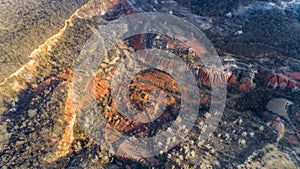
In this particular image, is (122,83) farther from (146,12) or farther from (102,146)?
(146,12)

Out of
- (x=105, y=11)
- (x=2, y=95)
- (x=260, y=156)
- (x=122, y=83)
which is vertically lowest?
(x=260, y=156)

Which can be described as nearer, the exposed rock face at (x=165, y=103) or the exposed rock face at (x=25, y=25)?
the exposed rock face at (x=165, y=103)

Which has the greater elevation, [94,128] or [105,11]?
[105,11]

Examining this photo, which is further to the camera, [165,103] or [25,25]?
[25,25]

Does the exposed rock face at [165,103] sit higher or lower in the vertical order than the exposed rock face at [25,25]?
lower

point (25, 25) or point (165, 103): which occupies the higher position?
point (25, 25)

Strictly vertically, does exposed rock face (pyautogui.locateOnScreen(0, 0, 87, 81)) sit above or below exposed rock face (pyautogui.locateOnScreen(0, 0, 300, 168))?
above

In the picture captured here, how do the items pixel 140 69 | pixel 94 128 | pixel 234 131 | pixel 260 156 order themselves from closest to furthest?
pixel 260 156 → pixel 234 131 → pixel 94 128 → pixel 140 69

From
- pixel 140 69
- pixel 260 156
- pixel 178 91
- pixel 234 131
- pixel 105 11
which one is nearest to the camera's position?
pixel 260 156

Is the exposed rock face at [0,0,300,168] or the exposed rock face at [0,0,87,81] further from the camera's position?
the exposed rock face at [0,0,87,81]

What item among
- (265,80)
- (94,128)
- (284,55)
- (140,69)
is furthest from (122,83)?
(284,55)

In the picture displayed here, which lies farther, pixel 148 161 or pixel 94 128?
pixel 94 128
